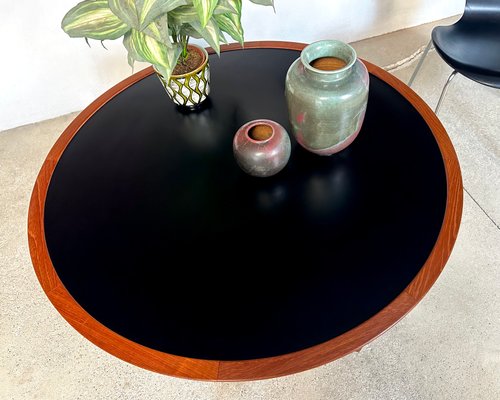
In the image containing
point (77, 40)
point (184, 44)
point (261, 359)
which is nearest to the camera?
point (261, 359)

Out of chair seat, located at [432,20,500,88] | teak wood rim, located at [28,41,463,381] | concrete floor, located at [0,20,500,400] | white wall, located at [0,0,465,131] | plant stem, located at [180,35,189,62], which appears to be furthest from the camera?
white wall, located at [0,0,465,131]

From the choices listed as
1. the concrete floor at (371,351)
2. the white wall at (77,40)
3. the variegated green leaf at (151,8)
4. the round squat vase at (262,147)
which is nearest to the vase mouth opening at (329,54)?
the round squat vase at (262,147)

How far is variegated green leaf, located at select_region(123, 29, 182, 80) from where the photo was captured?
0.75 m

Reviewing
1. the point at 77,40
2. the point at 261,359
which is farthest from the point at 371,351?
the point at 77,40

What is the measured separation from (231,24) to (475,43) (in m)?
0.77

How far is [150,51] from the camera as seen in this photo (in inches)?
29.5

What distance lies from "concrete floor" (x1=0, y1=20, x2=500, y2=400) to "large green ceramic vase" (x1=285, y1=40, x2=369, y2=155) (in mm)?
572

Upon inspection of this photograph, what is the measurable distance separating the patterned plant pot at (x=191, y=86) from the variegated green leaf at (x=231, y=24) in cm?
10

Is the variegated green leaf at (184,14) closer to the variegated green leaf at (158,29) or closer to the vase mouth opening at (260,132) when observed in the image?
the variegated green leaf at (158,29)

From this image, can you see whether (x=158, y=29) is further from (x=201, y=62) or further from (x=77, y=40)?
(x=77, y=40)

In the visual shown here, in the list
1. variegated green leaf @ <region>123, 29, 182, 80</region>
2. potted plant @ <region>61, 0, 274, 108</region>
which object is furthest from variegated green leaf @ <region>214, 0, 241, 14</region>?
variegated green leaf @ <region>123, 29, 182, 80</region>

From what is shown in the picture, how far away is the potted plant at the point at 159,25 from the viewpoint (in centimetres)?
67

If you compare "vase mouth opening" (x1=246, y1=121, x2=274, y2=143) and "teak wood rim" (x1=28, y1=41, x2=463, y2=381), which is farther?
"vase mouth opening" (x1=246, y1=121, x2=274, y2=143)

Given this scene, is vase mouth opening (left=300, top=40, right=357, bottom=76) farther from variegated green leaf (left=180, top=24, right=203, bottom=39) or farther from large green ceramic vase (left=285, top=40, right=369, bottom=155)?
variegated green leaf (left=180, top=24, right=203, bottom=39)
